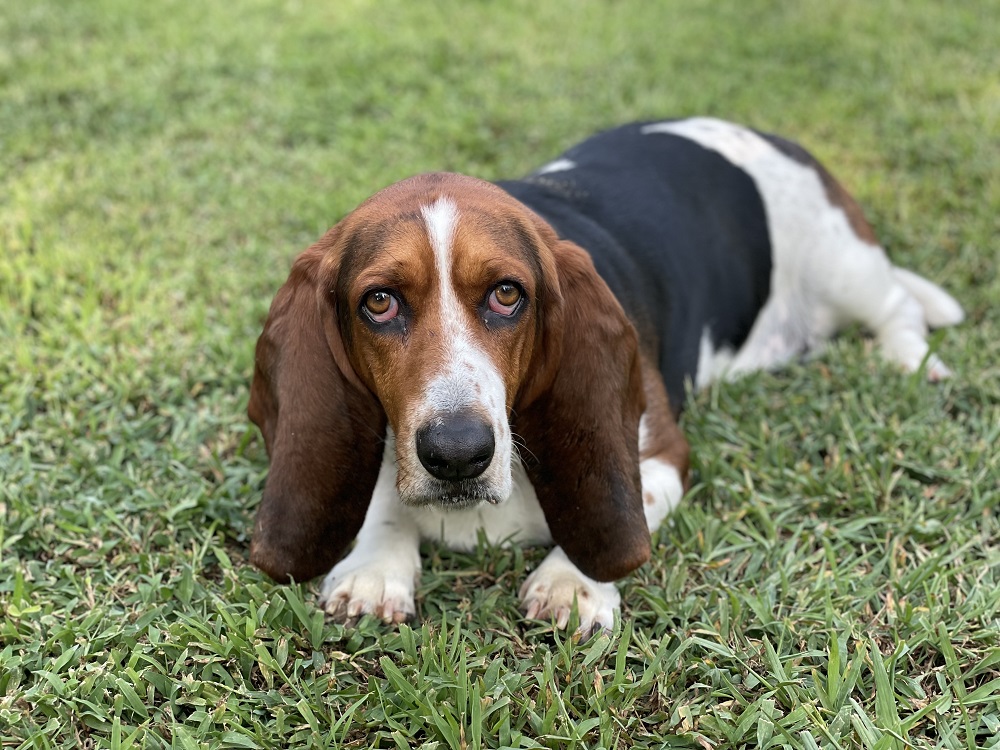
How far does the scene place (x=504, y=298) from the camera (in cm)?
311

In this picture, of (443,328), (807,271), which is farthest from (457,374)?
(807,271)

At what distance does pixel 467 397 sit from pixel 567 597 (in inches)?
38.0

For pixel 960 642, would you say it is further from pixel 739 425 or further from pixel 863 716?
pixel 739 425

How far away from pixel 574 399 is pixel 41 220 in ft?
13.3

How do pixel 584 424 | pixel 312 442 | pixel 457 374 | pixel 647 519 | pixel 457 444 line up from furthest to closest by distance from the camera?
pixel 647 519 < pixel 584 424 < pixel 312 442 < pixel 457 374 < pixel 457 444

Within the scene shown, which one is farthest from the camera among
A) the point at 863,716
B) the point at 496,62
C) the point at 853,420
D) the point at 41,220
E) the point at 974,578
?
the point at 496,62

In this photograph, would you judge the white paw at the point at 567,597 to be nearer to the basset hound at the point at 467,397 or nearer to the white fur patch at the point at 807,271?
the basset hound at the point at 467,397

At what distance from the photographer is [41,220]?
19.7 ft

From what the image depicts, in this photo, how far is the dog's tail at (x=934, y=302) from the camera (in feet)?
17.5

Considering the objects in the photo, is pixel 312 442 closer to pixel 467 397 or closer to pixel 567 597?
pixel 467 397

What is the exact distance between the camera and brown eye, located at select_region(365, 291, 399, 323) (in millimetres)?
3066

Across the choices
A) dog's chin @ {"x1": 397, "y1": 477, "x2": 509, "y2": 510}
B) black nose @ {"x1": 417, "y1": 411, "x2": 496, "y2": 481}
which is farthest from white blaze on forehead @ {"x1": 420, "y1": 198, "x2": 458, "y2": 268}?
dog's chin @ {"x1": 397, "y1": 477, "x2": 509, "y2": 510}

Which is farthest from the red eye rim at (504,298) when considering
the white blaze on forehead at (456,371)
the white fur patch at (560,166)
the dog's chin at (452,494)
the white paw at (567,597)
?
the white fur patch at (560,166)

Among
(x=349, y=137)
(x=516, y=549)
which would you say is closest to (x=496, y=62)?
(x=349, y=137)
